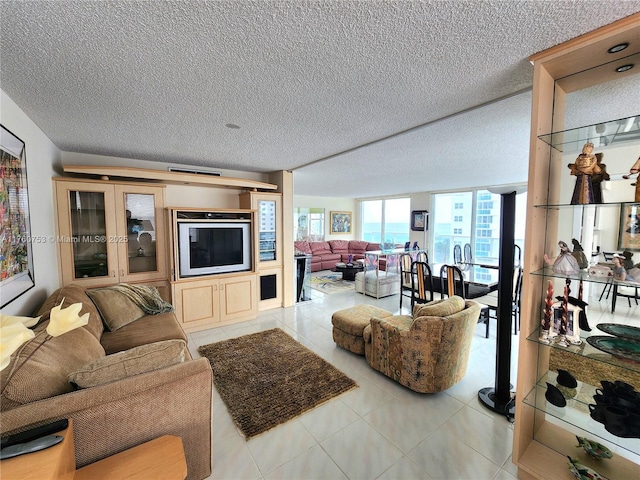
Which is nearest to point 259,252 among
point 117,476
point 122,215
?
point 122,215

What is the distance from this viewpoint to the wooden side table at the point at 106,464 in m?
0.82

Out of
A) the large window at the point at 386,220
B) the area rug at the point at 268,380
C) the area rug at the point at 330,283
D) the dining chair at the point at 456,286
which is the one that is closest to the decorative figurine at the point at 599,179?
the dining chair at the point at 456,286

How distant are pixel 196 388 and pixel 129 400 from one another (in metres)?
0.29

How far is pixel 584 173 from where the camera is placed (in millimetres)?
1457

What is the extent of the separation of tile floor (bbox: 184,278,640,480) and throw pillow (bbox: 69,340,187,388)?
0.78m

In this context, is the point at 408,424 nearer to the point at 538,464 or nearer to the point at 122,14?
the point at 538,464

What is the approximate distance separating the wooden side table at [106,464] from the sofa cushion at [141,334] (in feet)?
3.94

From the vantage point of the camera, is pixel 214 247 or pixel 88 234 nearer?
pixel 88 234

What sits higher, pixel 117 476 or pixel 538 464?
pixel 117 476

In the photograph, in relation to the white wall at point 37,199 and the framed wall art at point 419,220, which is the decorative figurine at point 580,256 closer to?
the white wall at point 37,199

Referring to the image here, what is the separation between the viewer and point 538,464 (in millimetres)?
1518

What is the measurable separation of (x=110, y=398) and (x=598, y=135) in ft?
9.30

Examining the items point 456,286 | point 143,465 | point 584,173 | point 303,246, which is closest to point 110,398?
point 143,465

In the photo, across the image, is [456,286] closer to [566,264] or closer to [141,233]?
[566,264]
